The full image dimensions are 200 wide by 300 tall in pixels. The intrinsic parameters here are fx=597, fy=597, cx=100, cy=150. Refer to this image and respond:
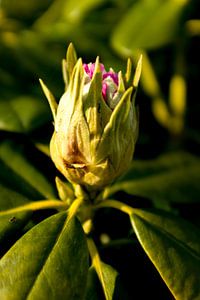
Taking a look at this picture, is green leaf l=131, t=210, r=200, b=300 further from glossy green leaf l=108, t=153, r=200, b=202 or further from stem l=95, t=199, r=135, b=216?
glossy green leaf l=108, t=153, r=200, b=202

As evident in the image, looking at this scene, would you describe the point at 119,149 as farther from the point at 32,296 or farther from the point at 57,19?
the point at 57,19

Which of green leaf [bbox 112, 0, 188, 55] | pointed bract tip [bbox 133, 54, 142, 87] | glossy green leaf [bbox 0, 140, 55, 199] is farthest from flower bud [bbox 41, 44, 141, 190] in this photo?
green leaf [bbox 112, 0, 188, 55]

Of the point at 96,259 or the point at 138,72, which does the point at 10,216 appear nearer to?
the point at 96,259

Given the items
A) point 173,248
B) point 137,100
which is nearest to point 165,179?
point 173,248

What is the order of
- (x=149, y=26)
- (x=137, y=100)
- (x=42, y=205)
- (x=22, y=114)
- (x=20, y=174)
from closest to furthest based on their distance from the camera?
(x=42, y=205), (x=20, y=174), (x=22, y=114), (x=149, y=26), (x=137, y=100)

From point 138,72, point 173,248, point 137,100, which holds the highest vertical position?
point 138,72

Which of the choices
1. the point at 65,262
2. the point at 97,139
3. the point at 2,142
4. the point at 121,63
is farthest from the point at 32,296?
the point at 121,63
